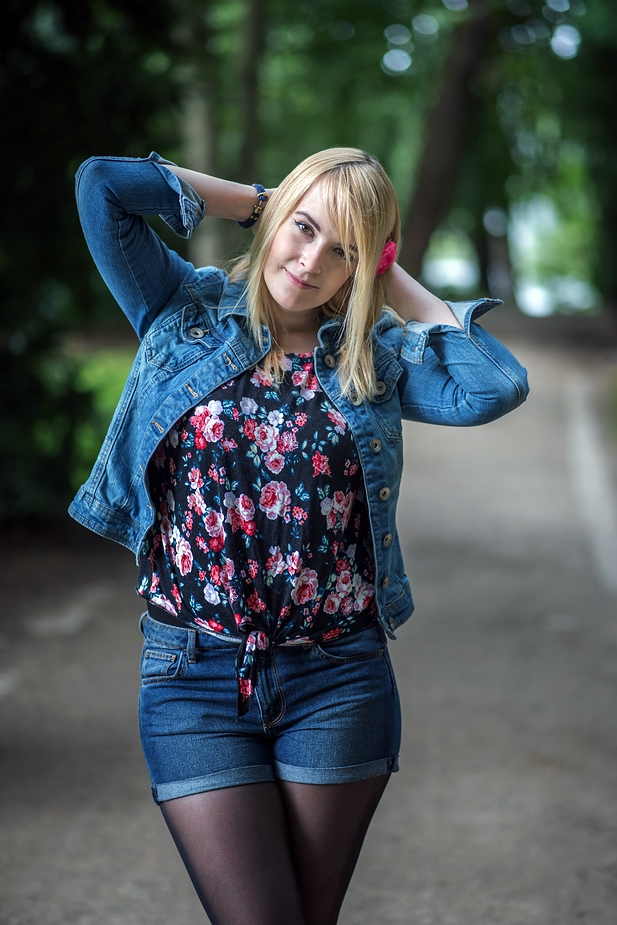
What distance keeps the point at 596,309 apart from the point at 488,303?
18593 mm

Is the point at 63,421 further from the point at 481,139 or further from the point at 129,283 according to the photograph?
the point at 481,139

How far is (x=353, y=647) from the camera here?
86.3 inches

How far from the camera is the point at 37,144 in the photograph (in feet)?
20.9

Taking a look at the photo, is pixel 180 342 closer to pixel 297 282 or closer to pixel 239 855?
pixel 297 282

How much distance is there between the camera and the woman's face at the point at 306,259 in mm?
2156

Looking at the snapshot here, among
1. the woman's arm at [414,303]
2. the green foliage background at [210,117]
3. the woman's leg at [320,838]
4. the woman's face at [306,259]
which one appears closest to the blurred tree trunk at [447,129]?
the green foliage background at [210,117]

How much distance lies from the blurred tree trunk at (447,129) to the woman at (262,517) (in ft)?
25.0

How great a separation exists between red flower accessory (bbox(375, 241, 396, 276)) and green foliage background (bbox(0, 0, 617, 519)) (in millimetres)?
4711

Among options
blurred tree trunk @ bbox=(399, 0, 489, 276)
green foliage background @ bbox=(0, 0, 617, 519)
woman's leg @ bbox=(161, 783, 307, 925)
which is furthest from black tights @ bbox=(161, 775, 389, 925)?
blurred tree trunk @ bbox=(399, 0, 489, 276)

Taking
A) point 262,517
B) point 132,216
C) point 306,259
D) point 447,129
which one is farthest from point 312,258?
point 447,129

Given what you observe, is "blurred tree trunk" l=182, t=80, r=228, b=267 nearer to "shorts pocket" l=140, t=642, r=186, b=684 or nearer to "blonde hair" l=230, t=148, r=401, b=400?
"blonde hair" l=230, t=148, r=401, b=400

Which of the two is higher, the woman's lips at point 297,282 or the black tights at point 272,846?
the woman's lips at point 297,282

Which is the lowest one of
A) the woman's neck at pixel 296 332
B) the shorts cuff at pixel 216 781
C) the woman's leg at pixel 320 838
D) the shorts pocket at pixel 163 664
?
the woman's leg at pixel 320 838

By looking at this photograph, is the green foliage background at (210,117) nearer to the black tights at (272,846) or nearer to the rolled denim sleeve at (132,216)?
the rolled denim sleeve at (132,216)
